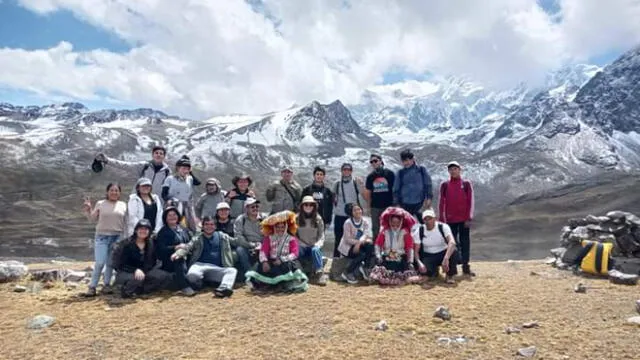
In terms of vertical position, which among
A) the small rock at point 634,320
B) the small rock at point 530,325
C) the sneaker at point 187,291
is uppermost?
the small rock at point 634,320

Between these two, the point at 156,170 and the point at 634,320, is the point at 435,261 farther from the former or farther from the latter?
the point at 156,170

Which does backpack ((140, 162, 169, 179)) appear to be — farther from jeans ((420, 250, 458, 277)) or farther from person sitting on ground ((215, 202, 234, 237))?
jeans ((420, 250, 458, 277))

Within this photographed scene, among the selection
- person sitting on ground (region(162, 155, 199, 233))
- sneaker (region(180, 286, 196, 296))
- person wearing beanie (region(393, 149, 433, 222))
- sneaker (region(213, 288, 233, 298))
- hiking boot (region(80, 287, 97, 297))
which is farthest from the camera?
person wearing beanie (region(393, 149, 433, 222))

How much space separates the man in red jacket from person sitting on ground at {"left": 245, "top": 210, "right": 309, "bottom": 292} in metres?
3.72

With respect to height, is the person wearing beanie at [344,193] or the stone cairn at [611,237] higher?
the person wearing beanie at [344,193]

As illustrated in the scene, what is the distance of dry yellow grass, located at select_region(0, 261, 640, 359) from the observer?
7.11 meters

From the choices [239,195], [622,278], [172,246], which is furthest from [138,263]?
[622,278]

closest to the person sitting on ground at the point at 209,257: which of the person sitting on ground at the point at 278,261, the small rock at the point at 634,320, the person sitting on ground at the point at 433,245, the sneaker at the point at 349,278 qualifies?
the person sitting on ground at the point at 278,261

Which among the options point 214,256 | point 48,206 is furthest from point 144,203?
point 48,206

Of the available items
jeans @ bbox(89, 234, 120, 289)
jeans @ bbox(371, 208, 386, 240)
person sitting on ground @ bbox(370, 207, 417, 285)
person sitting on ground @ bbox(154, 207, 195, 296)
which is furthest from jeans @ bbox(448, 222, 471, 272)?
jeans @ bbox(89, 234, 120, 289)

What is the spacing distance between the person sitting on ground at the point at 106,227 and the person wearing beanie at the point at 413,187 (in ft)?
21.1

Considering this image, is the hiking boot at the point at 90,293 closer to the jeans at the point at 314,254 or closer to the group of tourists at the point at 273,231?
the group of tourists at the point at 273,231

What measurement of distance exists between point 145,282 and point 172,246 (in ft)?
2.96

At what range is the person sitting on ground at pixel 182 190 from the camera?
12453 mm
